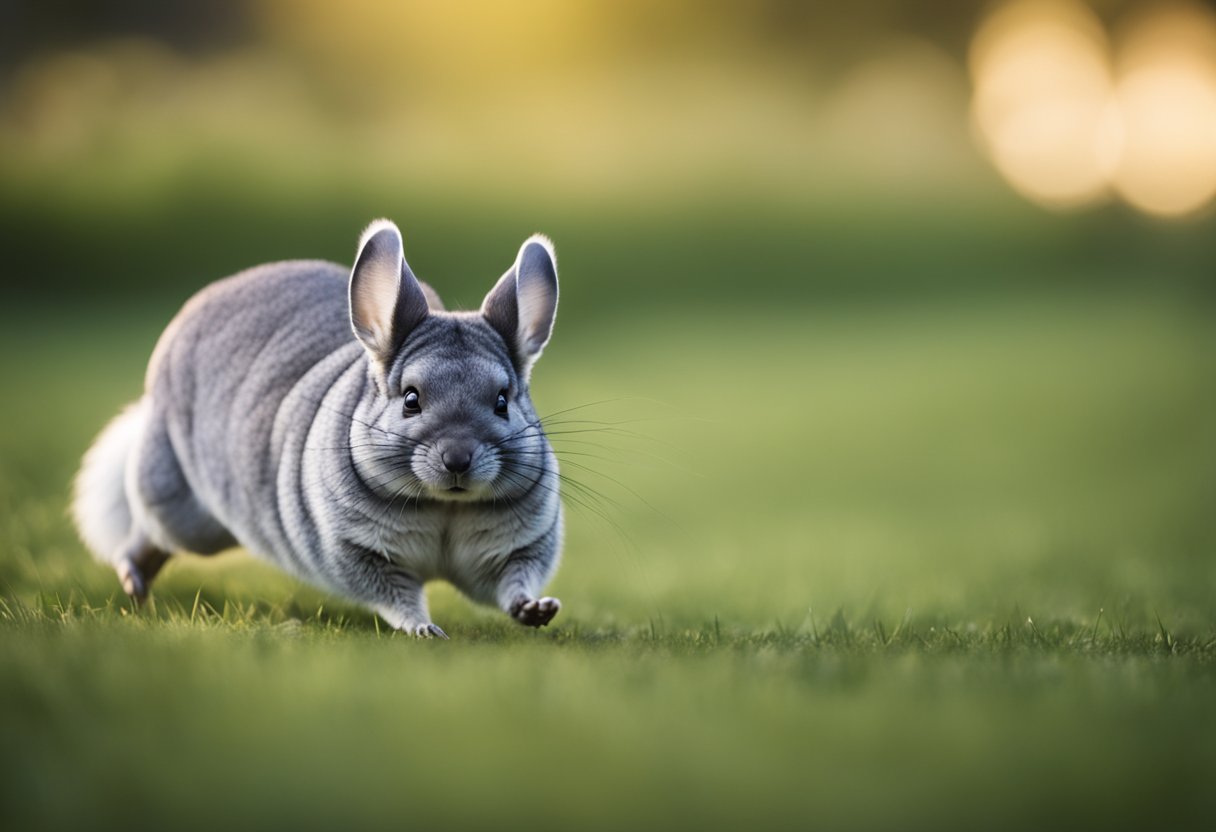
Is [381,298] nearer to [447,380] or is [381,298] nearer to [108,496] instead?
[447,380]

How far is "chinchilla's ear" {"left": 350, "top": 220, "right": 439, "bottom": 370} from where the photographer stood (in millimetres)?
5285

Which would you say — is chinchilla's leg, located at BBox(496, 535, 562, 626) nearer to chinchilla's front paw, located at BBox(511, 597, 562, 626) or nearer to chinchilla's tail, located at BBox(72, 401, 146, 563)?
chinchilla's front paw, located at BBox(511, 597, 562, 626)

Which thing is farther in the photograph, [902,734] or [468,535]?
[468,535]

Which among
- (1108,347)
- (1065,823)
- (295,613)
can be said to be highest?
(1108,347)

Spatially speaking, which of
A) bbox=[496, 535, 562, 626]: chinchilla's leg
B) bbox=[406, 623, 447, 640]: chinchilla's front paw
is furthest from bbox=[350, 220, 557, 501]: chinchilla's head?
bbox=[406, 623, 447, 640]: chinchilla's front paw

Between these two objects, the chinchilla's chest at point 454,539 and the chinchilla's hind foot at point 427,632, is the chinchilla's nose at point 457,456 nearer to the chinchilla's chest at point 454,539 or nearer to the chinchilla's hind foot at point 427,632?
the chinchilla's chest at point 454,539

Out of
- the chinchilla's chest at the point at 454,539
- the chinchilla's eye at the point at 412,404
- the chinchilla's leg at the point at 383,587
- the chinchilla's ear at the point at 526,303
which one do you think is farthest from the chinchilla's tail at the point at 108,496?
the chinchilla's ear at the point at 526,303

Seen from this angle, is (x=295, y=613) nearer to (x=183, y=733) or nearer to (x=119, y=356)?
(x=183, y=733)

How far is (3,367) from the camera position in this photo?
583 inches

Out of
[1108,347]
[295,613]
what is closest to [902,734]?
[295,613]

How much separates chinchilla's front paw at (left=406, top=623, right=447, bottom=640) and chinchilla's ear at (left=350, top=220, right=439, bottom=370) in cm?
108

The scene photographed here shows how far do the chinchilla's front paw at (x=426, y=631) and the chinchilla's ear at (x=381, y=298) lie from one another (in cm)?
108

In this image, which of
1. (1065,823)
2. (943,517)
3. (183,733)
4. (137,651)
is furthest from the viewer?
(943,517)

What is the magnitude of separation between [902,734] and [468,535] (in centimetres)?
230
